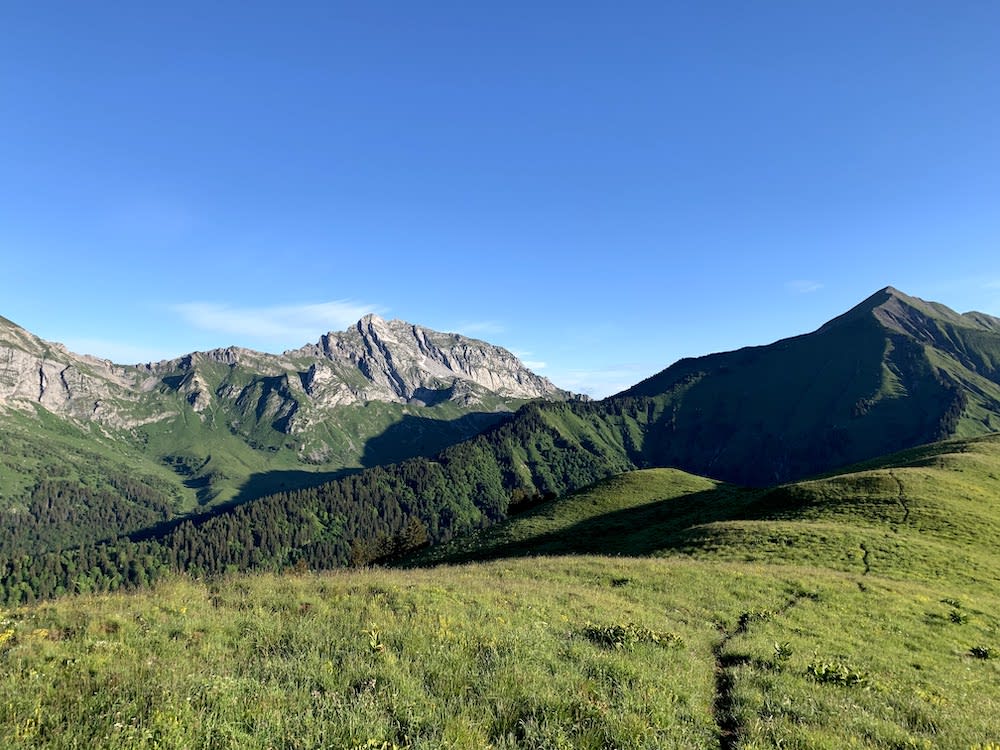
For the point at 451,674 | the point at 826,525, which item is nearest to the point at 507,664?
the point at 451,674

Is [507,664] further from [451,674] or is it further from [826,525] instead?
[826,525]

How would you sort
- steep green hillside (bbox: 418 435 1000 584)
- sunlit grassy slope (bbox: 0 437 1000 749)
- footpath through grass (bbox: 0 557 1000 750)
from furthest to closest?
steep green hillside (bbox: 418 435 1000 584) → sunlit grassy slope (bbox: 0 437 1000 749) → footpath through grass (bbox: 0 557 1000 750)

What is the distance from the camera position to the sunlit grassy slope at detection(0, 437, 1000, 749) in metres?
8.57

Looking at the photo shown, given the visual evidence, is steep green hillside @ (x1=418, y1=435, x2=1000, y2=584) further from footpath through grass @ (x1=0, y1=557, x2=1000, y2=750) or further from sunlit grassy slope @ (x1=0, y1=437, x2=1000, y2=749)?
footpath through grass @ (x1=0, y1=557, x2=1000, y2=750)

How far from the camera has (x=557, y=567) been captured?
100 ft

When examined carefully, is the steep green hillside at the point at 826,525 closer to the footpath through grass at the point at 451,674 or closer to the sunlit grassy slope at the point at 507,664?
the sunlit grassy slope at the point at 507,664

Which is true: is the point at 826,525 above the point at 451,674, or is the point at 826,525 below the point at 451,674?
below

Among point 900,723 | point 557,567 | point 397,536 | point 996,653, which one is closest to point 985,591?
point 996,653

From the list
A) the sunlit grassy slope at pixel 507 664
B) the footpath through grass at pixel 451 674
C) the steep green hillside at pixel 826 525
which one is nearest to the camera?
the footpath through grass at pixel 451 674

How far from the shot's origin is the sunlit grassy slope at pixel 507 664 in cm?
857

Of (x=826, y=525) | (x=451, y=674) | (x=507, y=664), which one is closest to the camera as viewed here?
(x=451, y=674)

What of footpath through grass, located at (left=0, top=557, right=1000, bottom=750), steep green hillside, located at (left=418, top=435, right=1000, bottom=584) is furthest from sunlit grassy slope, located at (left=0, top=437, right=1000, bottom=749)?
steep green hillside, located at (left=418, top=435, right=1000, bottom=584)

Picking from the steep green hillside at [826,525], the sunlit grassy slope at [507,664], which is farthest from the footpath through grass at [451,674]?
the steep green hillside at [826,525]

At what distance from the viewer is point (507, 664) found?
37.7 ft
